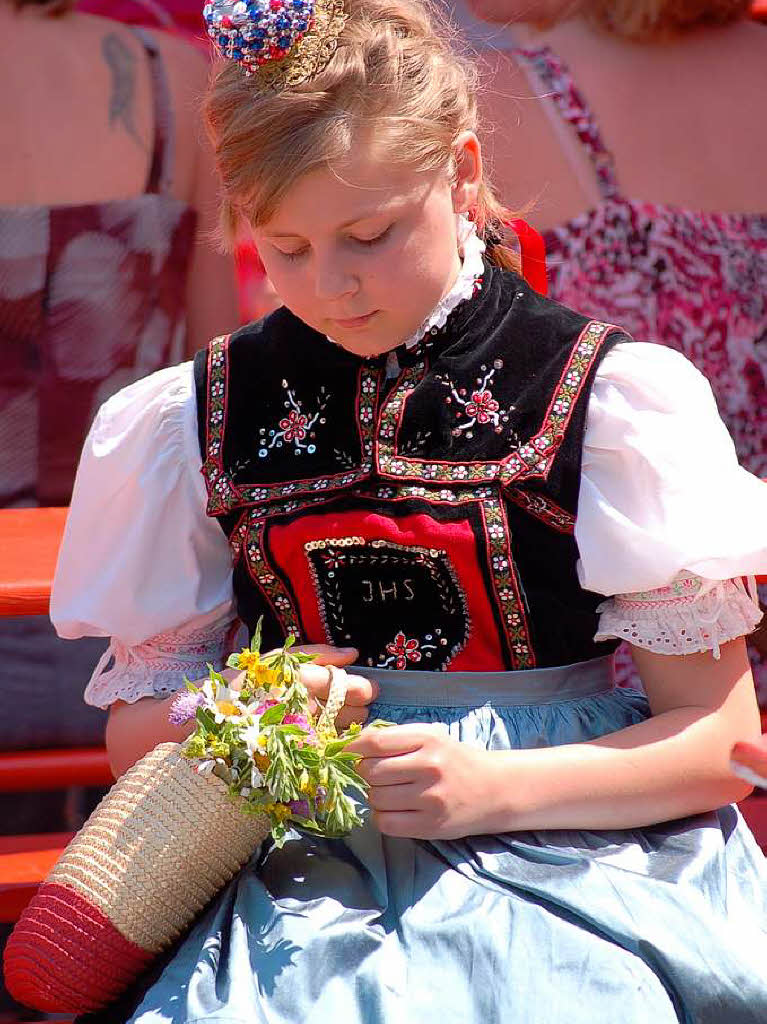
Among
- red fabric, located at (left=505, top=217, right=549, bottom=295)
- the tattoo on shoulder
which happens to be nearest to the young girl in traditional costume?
red fabric, located at (left=505, top=217, right=549, bottom=295)

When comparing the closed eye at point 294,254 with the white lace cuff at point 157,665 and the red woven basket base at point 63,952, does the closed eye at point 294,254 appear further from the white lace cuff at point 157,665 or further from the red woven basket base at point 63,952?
the red woven basket base at point 63,952

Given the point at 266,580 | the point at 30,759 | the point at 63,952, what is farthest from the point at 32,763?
the point at 63,952

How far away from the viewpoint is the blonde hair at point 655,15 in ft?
8.18

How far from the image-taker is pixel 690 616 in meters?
1.37

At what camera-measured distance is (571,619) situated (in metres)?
1.44

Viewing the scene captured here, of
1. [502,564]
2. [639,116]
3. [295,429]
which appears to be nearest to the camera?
[502,564]

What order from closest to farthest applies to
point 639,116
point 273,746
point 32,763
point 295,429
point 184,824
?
point 273,746 < point 184,824 < point 295,429 < point 32,763 < point 639,116

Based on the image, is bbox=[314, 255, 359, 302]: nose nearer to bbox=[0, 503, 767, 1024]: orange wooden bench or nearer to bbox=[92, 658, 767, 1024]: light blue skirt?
bbox=[92, 658, 767, 1024]: light blue skirt

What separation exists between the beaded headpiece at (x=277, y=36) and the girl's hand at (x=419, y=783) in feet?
2.07

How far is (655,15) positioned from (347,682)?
164 centimetres

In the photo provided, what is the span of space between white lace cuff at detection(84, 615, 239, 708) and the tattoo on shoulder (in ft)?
4.16

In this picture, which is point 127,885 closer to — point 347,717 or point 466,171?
point 347,717

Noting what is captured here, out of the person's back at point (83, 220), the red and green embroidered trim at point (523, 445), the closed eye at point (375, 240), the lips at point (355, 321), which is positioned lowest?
the person's back at point (83, 220)

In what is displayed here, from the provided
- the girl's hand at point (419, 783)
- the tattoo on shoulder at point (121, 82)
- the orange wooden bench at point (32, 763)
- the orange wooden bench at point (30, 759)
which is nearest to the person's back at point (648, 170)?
the tattoo on shoulder at point (121, 82)
